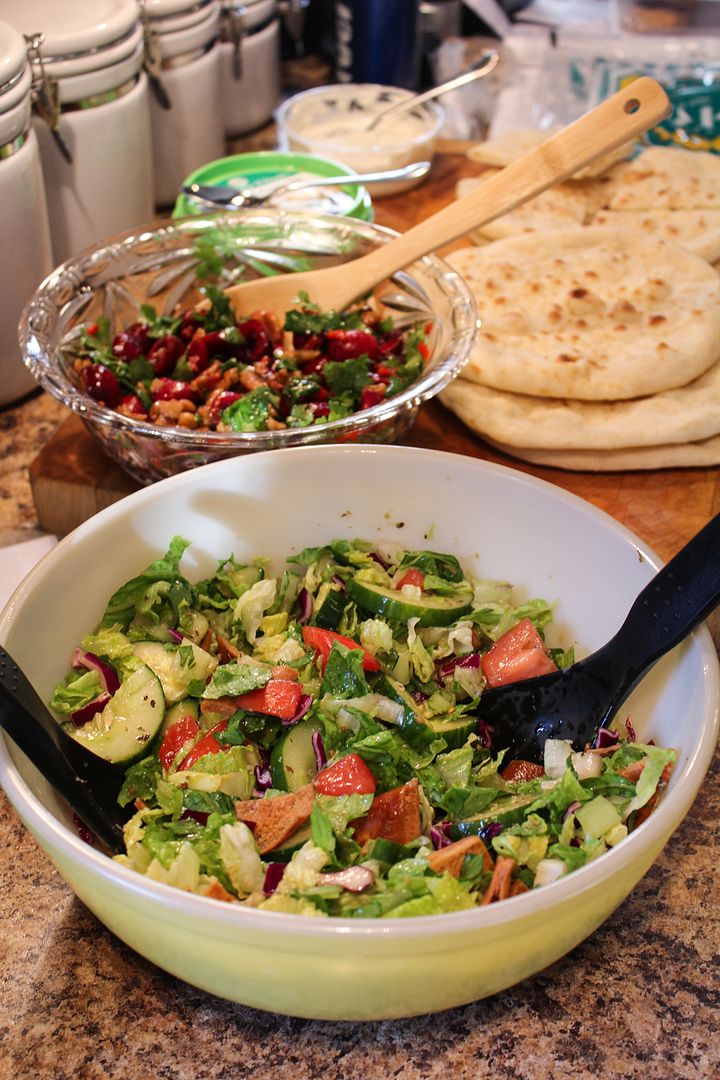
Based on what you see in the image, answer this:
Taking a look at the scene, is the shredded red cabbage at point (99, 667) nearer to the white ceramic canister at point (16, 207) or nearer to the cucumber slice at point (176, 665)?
the cucumber slice at point (176, 665)

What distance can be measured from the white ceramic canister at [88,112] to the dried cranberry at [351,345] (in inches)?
29.4

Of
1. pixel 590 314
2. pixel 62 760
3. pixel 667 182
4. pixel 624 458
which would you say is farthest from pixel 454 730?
pixel 667 182

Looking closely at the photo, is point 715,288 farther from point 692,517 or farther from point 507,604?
point 507,604

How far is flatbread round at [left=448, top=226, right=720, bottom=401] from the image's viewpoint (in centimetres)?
206

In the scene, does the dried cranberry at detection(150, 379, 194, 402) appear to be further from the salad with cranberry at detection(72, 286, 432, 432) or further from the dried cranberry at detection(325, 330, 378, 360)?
the dried cranberry at detection(325, 330, 378, 360)

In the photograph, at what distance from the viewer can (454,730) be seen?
138cm

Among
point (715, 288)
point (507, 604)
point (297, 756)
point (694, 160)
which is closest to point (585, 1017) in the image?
point (297, 756)

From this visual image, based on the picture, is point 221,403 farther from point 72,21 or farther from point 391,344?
point 72,21

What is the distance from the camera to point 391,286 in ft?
7.31

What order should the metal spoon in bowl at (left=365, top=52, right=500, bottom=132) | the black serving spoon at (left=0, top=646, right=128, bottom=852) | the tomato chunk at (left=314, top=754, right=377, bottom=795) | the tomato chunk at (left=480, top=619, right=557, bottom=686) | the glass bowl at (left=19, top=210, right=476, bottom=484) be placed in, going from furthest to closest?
the metal spoon in bowl at (left=365, top=52, right=500, bottom=132) → the glass bowl at (left=19, top=210, right=476, bottom=484) → the tomato chunk at (left=480, top=619, right=557, bottom=686) → the tomato chunk at (left=314, top=754, right=377, bottom=795) → the black serving spoon at (left=0, top=646, right=128, bottom=852)

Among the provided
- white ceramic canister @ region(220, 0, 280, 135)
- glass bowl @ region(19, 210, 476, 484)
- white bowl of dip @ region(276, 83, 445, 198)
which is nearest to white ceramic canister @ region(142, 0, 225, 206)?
white ceramic canister @ region(220, 0, 280, 135)

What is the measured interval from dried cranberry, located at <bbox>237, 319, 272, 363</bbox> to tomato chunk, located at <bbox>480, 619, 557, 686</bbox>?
2.76ft

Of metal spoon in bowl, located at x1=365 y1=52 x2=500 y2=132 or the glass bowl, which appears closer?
the glass bowl

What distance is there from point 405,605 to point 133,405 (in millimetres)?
727
